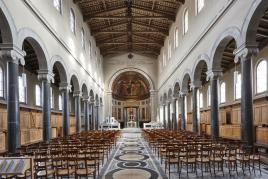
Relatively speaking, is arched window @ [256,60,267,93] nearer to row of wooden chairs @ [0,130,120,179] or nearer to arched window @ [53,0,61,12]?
row of wooden chairs @ [0,130,120,179]

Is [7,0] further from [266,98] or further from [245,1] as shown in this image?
[266,98]

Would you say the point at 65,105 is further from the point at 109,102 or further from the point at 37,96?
the point at 109,102

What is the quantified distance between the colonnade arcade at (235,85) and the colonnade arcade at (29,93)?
9117mm

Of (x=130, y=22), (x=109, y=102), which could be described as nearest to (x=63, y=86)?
(x=130, y=22)

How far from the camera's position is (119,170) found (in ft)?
31.1

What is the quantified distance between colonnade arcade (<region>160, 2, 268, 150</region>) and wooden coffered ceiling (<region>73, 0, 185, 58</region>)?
731 cm

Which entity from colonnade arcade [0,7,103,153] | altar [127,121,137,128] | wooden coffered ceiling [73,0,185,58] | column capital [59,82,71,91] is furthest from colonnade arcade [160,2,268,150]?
altar [127,121,137,128]

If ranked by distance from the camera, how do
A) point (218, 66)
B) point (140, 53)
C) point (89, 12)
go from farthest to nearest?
point (140, 53) → point (89, 12) → point (218, 66)

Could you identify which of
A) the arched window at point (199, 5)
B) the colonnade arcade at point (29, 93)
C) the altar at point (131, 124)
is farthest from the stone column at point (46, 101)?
the altar at point (131, 124)

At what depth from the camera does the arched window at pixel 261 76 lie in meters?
16.8

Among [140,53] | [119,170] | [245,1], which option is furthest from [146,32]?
[119,170]

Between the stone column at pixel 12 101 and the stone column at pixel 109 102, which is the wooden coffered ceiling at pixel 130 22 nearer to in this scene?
the stone column at pixel 109 102

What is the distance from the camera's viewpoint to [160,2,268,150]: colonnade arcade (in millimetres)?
10711

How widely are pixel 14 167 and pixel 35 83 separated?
2012 centimetres
